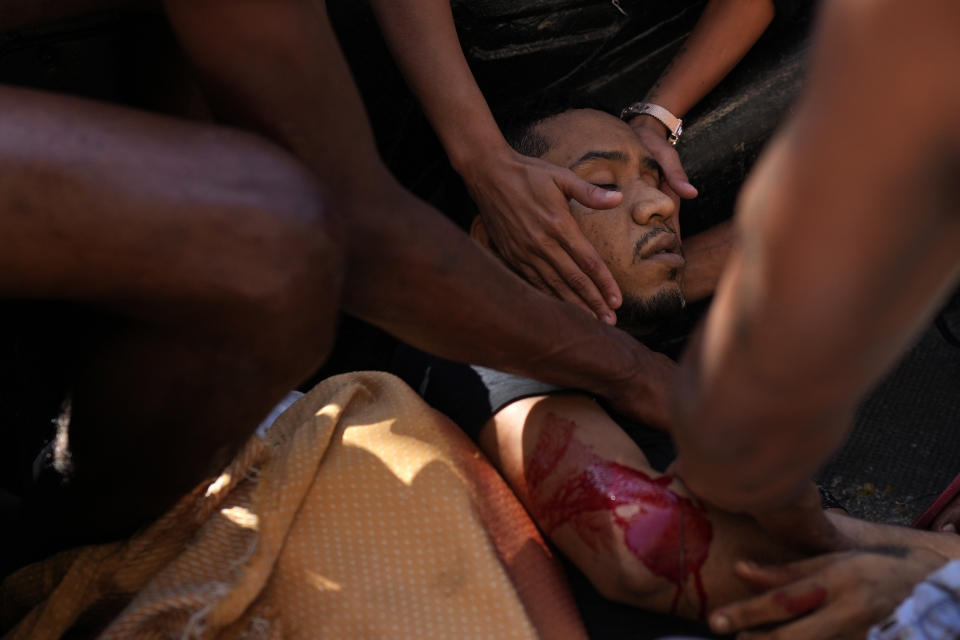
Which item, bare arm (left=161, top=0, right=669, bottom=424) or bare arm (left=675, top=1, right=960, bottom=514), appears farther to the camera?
bare arm (left=161, top=0, right=669, bottom=424)

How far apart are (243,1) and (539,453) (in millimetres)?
940

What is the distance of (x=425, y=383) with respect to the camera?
213 centimetres

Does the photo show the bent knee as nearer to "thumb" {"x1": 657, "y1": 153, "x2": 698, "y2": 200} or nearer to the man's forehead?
the man's forehead

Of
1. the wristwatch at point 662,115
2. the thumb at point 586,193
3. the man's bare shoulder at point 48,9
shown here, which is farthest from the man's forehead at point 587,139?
the man's bare shoulder at point 48,9

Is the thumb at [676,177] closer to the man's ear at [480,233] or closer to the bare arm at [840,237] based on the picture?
the man's ear at [480,233]

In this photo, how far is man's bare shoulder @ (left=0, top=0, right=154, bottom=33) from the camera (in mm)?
1872

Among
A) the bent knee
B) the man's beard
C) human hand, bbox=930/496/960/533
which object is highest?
the bent knee

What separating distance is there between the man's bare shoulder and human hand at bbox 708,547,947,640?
1.55 metres

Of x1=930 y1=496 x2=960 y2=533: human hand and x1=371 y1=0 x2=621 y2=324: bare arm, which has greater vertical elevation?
x1=371 y1=0 x2=621 y2=324: bare arm

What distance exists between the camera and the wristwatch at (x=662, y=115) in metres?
2.57

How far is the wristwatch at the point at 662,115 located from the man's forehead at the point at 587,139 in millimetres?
224

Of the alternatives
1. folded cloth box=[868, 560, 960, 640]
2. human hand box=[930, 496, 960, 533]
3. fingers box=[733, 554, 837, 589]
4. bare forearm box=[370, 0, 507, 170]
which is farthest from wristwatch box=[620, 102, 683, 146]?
folded cloth box=[868, 560, 960, 640]

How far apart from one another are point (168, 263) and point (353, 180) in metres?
0.32

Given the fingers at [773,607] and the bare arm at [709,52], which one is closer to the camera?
the fingers at [773,607]
